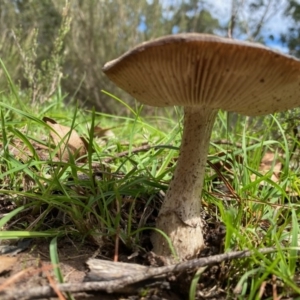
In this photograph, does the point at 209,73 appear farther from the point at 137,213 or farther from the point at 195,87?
the point at 137,213

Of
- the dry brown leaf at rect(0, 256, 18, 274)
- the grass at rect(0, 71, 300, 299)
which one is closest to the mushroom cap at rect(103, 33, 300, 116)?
the grass at rect(0, 71, 300, 299)

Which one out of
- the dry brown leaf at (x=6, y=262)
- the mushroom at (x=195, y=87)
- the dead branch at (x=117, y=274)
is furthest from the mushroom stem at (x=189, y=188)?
the dry brown leaf at (x=6, y=262)

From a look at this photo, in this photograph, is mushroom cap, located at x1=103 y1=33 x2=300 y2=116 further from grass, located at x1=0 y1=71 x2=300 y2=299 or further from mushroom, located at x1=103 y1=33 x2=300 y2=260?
grass, located at x1=0 y1=71 x2=300 y2=299

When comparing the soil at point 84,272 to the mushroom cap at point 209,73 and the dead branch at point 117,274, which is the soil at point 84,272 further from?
the mushroom cap at point 209,73


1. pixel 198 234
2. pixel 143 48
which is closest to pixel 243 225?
pixel 198 234

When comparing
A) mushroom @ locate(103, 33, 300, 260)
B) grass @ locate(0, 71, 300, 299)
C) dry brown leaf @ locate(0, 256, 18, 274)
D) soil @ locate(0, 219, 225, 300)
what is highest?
mushroom @ locate(103, 33, 300, 260)

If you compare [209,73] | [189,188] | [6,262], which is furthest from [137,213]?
[209,73]
